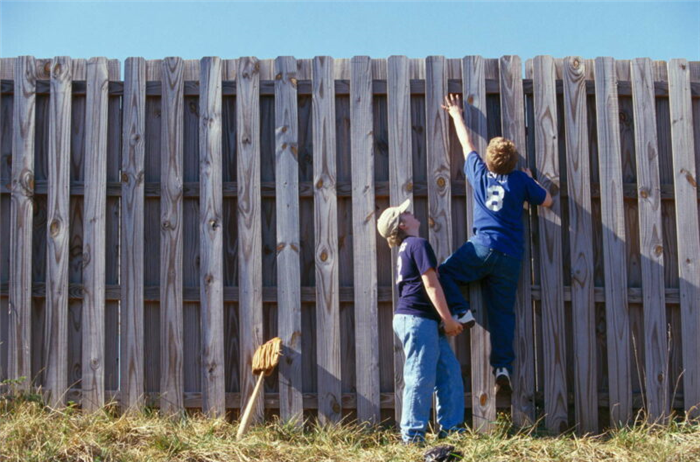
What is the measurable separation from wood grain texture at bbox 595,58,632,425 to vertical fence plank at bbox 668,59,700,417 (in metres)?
0.44

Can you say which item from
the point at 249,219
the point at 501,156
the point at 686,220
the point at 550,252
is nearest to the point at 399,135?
the point at 501,156

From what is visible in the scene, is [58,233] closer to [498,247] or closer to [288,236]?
[288,236]

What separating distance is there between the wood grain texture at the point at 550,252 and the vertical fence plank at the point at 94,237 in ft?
10.3

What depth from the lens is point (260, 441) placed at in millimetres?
4852

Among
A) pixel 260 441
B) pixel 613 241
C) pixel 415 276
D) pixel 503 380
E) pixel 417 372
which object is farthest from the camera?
pixel 613 241

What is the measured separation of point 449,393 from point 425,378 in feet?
0.89

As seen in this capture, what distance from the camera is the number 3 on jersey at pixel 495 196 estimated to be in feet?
17.3

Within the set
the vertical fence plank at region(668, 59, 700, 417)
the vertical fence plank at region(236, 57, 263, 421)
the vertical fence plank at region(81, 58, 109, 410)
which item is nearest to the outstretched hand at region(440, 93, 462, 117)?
the vertical fence plank at region(236, 57, 263, 421)

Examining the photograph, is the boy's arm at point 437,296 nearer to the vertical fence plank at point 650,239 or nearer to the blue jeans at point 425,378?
the blue jeans at point 425,378

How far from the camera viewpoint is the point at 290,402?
532 cm

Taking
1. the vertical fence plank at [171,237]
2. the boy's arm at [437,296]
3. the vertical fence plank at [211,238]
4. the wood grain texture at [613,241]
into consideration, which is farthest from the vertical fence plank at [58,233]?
the wood grain texture at [613,241]

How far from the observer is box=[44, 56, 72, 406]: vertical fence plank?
17.7ft

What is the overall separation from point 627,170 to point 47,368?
14.6 ft

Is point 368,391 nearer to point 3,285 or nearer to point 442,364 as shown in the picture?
point 442,364
